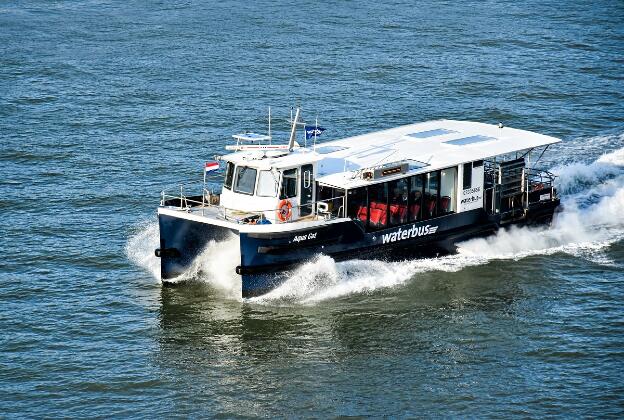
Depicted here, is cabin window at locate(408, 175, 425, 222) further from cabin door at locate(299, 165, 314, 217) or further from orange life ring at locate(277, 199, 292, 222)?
orange life ring at locate(277, 199, 292, 222)

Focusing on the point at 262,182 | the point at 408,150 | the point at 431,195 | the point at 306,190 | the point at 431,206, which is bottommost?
the point at 431,206

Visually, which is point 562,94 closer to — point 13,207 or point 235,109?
point 235,109

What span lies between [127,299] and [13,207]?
10980mm

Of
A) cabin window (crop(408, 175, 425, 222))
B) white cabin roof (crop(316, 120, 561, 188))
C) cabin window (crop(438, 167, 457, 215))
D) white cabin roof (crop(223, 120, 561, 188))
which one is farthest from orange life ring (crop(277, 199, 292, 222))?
cabin window (crop(438, 167, 457, 215))

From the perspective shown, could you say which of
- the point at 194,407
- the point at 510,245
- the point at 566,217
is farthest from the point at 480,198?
the point at 194,407

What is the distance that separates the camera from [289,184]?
41.7 meters

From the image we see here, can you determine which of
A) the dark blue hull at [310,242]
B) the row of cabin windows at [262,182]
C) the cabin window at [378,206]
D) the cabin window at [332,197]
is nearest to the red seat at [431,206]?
the dark blue hull at [310,242]

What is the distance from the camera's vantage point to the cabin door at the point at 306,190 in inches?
1650

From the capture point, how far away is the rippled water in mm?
35500

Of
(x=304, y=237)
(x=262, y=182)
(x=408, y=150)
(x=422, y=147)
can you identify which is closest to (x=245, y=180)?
(x=262, y=182)

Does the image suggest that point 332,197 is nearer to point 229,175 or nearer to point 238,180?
point 238,180

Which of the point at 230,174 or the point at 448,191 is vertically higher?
the point at 230,174

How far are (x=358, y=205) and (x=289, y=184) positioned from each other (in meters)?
2.65

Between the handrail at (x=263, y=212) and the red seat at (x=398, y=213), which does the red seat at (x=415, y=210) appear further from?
the handrail at (x=263, y=212)
